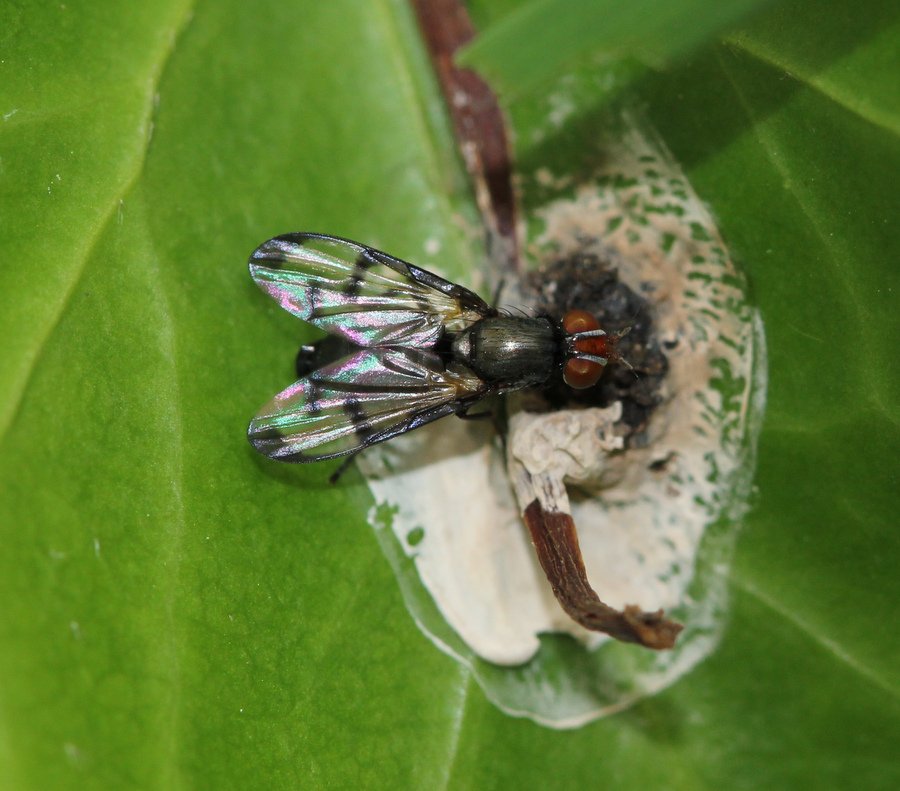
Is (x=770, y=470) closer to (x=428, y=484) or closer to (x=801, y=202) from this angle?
(x=801, y=202)

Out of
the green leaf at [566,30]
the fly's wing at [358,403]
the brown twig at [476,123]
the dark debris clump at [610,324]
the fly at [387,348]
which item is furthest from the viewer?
the brown twig at [476,123]

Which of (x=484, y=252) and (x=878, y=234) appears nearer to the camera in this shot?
(x=878, y=234)

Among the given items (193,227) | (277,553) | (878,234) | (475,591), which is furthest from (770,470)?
(193,227)

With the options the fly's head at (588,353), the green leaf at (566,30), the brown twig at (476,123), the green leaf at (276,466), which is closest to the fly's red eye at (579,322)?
the fly's head at (588,353)

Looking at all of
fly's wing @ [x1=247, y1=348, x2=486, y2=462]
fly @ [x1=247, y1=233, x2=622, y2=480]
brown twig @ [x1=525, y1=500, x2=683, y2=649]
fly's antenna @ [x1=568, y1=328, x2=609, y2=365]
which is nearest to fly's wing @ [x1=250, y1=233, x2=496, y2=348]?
fly @ [x1=247, y1=233, x2=622, y2=480]

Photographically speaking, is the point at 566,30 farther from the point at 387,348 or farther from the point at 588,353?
the point at 387,348

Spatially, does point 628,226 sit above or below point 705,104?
below

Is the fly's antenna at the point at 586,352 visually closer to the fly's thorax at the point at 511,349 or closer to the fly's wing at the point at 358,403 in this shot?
the fly's thorax at the point at 511,349

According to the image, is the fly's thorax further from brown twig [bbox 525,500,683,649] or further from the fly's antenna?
brown twig [bbox 525,500,683,649]
